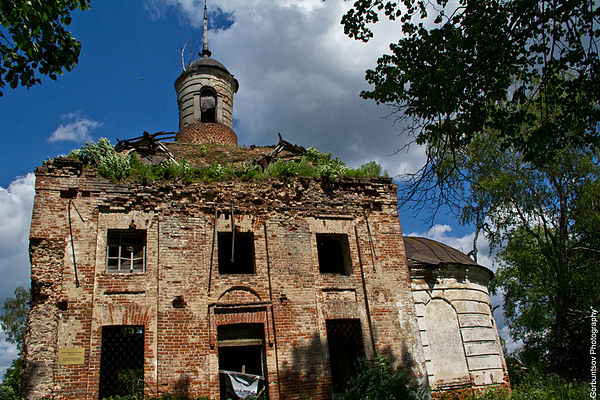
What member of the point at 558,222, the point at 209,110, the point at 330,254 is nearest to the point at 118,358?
the point at 330,254

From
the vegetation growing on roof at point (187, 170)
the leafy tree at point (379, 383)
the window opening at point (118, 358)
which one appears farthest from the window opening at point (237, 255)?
the leafy tree at point (379, 383)

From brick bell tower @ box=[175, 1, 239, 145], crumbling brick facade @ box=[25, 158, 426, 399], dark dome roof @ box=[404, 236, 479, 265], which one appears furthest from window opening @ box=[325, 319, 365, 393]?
brick bell tower @ box=[175, 1, 239, 145]

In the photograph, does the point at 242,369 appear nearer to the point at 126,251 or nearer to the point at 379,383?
the point at 379,383

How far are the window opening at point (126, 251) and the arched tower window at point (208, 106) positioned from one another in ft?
23.6

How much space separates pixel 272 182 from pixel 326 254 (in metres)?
2.39

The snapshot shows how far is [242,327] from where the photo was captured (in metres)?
10.3

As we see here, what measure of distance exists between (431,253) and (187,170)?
293 inches

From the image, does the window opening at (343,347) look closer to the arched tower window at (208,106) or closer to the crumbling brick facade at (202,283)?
the crumbling brick facade at (202,283)

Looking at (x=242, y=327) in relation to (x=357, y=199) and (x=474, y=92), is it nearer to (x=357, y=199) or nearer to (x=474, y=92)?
(x=357, y=199)

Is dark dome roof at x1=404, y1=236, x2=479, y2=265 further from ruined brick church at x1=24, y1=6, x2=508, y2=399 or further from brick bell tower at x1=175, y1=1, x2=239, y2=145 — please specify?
brick bell tower at x1=175, y1=1, x2=239, y2=145

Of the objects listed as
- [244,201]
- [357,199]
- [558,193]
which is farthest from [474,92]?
[558,193]

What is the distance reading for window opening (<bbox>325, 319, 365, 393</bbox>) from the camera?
36.2ft

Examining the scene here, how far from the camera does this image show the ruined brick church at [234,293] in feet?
30.5

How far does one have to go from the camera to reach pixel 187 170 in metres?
11.2
